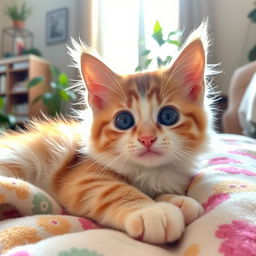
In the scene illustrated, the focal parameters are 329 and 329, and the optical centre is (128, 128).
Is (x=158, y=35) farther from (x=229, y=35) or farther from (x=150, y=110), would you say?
(x=150, y=110)

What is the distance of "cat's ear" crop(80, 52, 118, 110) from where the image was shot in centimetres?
79

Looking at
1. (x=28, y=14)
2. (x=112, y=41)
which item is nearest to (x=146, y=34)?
(x=112, y=41)

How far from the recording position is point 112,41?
3.55 m

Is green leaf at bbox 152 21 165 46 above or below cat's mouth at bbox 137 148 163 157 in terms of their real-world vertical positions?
above

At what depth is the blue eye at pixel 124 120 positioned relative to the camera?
0.70 meters

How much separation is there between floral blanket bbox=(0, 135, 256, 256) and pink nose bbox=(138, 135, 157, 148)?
0.48 ft

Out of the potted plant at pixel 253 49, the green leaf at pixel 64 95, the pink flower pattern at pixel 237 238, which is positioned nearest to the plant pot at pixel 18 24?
A: the green leaf at pixel 64 95

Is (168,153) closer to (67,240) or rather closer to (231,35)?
(67,240)

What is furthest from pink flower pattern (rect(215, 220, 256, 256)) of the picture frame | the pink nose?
the picture frame

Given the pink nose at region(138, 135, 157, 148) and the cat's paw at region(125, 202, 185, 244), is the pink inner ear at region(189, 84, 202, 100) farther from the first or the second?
the cat's paw at region(125, 202, 185, 244)

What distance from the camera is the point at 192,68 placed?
0.78 m

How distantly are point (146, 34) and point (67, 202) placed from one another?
9.35 feet

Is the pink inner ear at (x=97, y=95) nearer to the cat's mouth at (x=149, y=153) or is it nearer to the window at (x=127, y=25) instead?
the cat's mouth at (x=149, y=153)

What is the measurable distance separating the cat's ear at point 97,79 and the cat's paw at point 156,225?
0.35 meters
